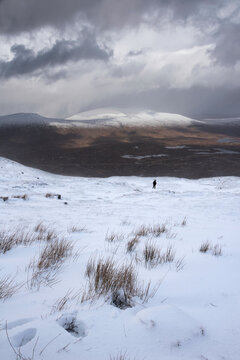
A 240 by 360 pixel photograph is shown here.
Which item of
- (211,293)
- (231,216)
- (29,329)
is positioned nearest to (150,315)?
(29,329)

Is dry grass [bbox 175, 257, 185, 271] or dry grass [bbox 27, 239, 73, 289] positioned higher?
dry grass [bbox 27, 239, 73, 289]

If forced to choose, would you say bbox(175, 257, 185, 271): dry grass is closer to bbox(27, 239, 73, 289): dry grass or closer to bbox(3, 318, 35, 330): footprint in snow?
bbox(27, 239, 73, 289): dry grass

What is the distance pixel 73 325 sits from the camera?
1.30 metres

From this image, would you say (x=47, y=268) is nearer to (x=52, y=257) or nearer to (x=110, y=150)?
(x=52, y=257)

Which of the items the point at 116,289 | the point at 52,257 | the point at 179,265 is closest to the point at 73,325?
the point at 116,289

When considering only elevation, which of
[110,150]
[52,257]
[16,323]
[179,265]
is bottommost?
[179,265]

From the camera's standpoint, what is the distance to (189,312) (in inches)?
61.7

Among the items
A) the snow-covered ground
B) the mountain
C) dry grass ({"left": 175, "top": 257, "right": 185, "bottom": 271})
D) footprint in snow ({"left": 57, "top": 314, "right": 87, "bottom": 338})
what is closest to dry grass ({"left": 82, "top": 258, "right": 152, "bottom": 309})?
the snow-covered ground

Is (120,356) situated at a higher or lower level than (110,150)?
lower

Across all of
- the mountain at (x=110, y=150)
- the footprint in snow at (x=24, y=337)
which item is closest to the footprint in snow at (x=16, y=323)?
the footprint in snow at (x=24, y=337)

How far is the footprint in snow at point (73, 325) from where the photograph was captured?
125 cm

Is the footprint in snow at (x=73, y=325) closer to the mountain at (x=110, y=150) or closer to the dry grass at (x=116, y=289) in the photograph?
the dry grass at (x=116, y=289)

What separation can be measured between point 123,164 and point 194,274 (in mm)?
29498

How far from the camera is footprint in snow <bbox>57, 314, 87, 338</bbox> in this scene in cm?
125
